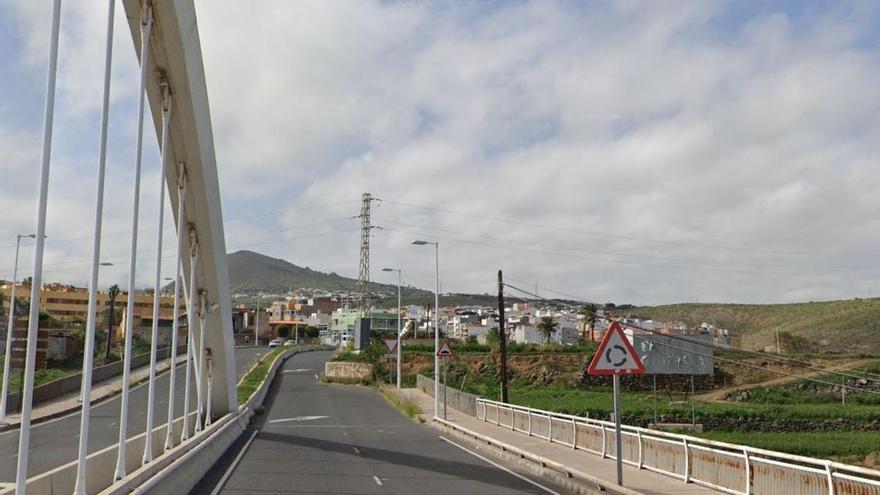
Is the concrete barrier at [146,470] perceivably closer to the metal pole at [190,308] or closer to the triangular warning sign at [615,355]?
the metal pole at [190,308]

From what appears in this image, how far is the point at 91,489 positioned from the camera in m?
12.5

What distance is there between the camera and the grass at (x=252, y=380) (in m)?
46.4

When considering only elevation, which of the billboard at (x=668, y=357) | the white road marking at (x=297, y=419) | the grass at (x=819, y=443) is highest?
the billboard at (x=668, y=357)

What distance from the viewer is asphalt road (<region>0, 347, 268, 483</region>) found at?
18.5 meters

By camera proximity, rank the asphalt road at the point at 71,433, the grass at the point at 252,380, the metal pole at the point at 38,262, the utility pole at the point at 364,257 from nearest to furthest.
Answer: the metal pole at the point at 38,262 → the asphalt road at the point at 71,433 → the grass at the point at 252,380 → the utility pole at the point at 364,257

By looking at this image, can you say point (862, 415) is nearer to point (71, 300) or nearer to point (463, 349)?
point (463, 349)

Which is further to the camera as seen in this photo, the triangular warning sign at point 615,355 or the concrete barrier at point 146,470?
the triangular warning sign at point 615,355

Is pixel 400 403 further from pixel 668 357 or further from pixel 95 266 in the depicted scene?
pixel 95 266

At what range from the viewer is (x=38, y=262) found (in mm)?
8734

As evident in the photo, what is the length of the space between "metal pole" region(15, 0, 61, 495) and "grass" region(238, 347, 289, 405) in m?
33.2

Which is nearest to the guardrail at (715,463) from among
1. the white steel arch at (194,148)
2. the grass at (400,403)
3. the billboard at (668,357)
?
the white steel arch at (194,148)

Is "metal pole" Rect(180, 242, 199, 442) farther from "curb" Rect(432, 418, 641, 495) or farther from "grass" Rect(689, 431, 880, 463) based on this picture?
"grass" Rect(689, 431, 880, 463)

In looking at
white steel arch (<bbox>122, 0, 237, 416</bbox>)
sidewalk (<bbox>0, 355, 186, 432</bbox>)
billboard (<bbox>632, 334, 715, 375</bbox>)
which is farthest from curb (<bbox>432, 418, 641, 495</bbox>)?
billboard (<bbox>632, 334, 715, 375</bbox>)

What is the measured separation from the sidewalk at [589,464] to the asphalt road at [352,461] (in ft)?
3.76
